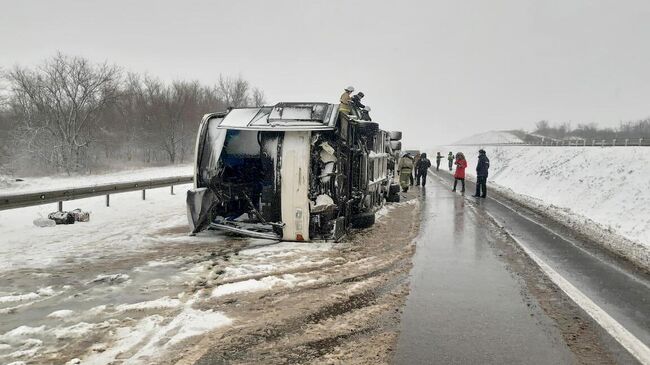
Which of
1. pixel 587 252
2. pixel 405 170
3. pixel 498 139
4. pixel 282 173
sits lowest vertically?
pixel 587 252

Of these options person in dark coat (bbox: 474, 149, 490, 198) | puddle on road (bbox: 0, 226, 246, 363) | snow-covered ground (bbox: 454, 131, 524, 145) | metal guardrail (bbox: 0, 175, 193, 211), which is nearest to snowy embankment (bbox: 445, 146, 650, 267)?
person in dark coat (bbox: 474, 149, 490, 198)

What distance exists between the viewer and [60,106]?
43.3 m

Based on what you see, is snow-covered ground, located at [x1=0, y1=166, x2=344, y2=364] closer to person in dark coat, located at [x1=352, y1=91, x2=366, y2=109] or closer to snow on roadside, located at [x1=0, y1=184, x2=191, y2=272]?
snow on roadside, located at [x1=0, y1=184, x2=191, y2=272]

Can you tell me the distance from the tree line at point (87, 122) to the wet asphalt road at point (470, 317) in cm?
3625

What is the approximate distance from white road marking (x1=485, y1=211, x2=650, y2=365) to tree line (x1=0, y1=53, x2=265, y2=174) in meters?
37.6

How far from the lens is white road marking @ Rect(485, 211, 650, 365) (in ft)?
12.0

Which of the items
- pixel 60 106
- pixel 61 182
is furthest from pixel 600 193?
pixel 60 106

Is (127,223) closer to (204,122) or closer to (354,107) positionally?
(204,122)

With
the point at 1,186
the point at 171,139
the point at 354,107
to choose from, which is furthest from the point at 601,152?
the point at 171,139

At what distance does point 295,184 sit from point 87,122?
46550 mm

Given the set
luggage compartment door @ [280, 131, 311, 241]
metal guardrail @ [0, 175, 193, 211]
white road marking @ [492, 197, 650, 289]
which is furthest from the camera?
metal guardrail @ [0, 175, 193, 211]

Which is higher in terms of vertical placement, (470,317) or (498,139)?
(498,139)

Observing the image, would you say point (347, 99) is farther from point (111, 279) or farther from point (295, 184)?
point (111, 279)

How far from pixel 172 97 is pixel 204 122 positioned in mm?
52750
